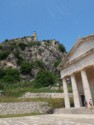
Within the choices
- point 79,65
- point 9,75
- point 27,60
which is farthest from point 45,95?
point 27,60

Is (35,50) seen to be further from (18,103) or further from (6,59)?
(18,103)

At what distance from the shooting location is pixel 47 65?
78375mm

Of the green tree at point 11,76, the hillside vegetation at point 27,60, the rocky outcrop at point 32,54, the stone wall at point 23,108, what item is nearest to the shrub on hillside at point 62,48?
the rocky outcrop at point 32,54

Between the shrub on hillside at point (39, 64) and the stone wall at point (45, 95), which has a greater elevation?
the shrub on hillside at point (39, 64)

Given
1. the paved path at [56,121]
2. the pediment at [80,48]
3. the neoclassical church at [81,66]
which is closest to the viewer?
the paved path at [56,121]

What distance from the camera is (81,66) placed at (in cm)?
2556

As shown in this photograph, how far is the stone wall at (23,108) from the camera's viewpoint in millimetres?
27062

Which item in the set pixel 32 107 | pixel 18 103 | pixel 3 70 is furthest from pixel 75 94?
pixel 3 70

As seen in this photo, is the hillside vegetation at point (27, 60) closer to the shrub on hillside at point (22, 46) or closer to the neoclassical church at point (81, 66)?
the shrub on hillside at point (22, 46)

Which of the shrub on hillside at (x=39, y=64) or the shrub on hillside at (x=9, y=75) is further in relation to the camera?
the shrub on hillside at (x=39, y=64)

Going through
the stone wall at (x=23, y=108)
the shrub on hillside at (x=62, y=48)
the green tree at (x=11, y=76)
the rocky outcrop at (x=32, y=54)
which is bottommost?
the stone wall at (x=23, y=108)

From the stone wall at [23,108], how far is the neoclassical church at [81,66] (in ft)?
11.2

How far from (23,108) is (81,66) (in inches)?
364

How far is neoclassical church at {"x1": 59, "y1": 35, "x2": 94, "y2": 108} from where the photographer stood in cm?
2438
